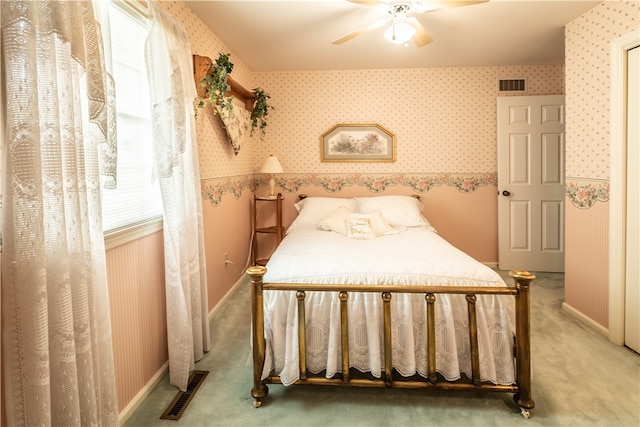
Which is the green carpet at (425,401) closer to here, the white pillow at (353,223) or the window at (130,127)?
the window at (130,127)

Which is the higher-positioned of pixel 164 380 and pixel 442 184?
pixel 442 184

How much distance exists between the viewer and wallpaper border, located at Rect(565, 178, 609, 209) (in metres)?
2.91

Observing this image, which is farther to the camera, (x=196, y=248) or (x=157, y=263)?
(x=196, y=248)

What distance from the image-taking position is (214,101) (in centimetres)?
305

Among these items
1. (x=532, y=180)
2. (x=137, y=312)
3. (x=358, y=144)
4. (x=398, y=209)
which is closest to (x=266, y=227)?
(x=358, y=144)

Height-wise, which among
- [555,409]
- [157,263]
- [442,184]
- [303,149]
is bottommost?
[555,409]

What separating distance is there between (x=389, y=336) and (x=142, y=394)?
1.28 m

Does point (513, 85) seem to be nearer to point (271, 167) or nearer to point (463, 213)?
point (463, 213)

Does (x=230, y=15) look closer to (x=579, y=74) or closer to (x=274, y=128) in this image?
(x=274, y=128)

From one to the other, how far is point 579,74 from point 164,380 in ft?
11.5

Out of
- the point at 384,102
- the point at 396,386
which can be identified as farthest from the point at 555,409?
the point at 384,102

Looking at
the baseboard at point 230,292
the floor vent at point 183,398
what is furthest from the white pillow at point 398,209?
the floor vent at point 183,398

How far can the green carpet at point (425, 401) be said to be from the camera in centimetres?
196

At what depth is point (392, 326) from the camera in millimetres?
2168
